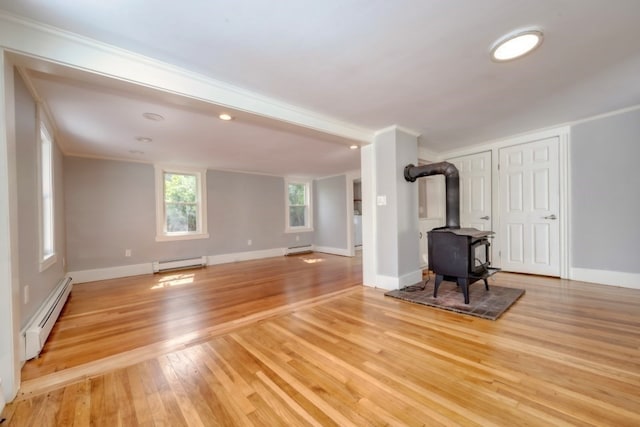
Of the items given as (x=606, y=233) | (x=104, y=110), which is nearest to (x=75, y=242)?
(x=104, y=110)

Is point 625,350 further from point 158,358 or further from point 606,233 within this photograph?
point 158,358

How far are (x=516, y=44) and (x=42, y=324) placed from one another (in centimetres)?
423

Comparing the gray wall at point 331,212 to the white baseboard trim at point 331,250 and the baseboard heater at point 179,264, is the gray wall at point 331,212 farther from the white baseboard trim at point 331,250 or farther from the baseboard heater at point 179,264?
the baseboard heater at point 179,264

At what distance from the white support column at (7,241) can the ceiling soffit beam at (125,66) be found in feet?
0.51

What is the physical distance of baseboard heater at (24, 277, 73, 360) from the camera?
6.24 ft

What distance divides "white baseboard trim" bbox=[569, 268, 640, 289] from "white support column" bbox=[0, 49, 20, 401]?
18.9ft

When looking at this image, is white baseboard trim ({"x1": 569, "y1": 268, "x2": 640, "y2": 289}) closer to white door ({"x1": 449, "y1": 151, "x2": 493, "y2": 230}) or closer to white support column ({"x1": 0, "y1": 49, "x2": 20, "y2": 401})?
white door ({"x1": 449, "y1": 151, "x2": 493, "y2": 230})

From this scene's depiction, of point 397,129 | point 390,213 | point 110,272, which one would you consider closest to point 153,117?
point 397,129

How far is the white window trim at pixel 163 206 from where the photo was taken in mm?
5094

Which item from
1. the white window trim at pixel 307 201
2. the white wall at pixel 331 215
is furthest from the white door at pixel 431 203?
the white window trim at pixel 307 201

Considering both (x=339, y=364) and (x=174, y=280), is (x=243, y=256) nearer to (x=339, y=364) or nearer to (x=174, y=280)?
(x=174, y=280)

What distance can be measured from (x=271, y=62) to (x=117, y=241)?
Result: 4653 mm

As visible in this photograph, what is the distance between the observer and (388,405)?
1391 millimetres

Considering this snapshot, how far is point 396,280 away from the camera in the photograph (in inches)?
134
